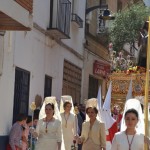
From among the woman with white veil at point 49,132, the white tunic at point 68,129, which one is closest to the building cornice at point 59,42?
the white tunic at point 68,129

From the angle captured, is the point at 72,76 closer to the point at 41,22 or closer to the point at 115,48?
the point at 115,48

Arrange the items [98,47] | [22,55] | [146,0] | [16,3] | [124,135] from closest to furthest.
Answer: [124,135]
[146,0]
[16,3]
[22,55]
[98,47]

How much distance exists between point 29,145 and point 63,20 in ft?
19.9

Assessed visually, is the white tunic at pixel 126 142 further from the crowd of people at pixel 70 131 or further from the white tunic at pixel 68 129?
the white tunic at pixel 68 129

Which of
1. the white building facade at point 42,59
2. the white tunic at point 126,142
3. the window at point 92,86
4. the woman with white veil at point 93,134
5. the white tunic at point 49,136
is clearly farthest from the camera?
the window at point 92,86

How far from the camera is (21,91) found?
15719 mm

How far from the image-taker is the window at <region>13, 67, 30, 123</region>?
1520 centimetres

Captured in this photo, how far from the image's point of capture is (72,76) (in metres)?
22.8

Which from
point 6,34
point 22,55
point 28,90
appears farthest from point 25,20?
point 28,90

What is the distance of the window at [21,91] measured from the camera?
49.9ft

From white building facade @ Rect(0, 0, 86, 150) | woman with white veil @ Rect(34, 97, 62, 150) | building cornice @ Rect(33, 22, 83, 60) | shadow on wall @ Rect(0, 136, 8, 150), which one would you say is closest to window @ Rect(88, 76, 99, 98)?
white building facade @ Rect(0, 0, 86, 150)

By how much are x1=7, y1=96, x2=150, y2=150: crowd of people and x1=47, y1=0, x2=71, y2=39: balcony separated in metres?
3.07

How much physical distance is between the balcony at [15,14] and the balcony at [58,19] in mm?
5664

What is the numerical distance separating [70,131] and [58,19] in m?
6.69
